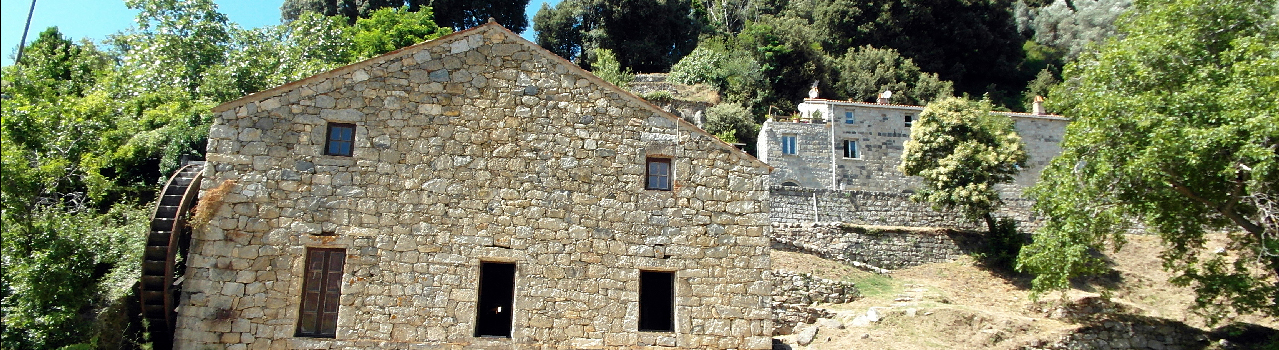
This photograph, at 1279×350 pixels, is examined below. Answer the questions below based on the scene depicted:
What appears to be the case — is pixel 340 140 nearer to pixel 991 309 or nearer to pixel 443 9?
pixel 991 309

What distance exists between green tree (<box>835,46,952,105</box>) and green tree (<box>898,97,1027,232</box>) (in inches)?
486

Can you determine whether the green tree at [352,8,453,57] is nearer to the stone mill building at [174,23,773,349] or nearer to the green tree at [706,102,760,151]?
the green tree at [706,102,760,151]

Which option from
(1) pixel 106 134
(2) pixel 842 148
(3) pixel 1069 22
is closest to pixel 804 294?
(2) pixel 842 148

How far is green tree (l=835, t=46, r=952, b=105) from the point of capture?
138 feet

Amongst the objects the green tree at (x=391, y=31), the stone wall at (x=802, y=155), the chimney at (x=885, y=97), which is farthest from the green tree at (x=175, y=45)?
the chimney at (x=885, y=97)

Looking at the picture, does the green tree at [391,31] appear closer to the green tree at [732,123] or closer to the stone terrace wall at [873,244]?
the green tree at [732,123]

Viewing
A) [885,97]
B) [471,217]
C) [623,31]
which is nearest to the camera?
[471,217]

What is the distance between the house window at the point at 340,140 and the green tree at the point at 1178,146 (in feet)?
52.6

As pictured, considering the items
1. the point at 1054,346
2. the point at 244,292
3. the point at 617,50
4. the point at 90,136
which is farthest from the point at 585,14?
the point at 244,292

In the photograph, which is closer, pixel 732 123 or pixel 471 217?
pixel 471 217

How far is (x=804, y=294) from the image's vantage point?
21578 mm

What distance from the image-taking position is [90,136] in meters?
19.5

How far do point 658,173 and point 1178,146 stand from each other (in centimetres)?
1173

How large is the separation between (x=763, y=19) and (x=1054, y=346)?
3301 cm
